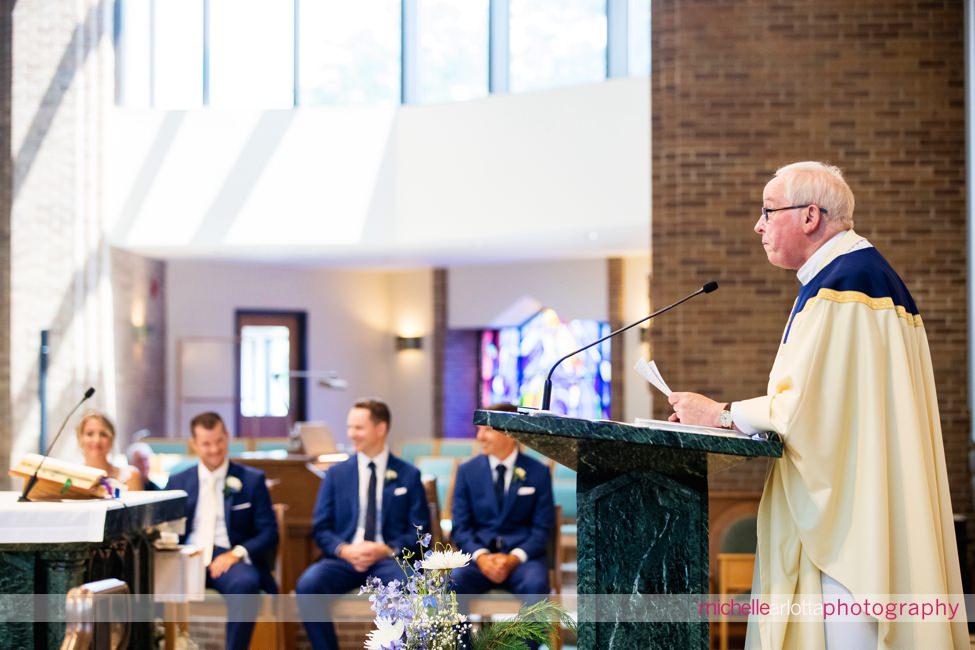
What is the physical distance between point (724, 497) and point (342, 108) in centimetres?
731

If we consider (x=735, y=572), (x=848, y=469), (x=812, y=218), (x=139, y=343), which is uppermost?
(x=812, y=218)

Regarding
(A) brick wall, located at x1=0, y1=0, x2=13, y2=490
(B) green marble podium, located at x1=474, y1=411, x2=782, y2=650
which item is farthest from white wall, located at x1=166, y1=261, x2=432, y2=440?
(B) green marble podium, located at x1=474, y1=411, x2=782, y2=650

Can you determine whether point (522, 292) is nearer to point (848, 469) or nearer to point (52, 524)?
point (52, 524)

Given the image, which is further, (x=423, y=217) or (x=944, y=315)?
(x=423, y=217)

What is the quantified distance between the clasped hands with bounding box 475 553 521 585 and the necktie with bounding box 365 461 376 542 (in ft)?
1.93

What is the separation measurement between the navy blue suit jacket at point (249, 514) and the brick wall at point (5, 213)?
6.04 metres

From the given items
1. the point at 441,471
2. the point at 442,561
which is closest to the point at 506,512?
the point at 442,561

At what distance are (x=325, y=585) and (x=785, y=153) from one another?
4.00 meters

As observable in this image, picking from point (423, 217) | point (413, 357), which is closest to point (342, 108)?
point (423, 217)

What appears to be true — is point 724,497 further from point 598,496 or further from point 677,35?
point 598,496

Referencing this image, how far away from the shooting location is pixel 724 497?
7.11 meters

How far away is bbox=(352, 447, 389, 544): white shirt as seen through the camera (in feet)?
19.4

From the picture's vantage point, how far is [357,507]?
5941 mm

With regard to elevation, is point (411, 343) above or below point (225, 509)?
above
